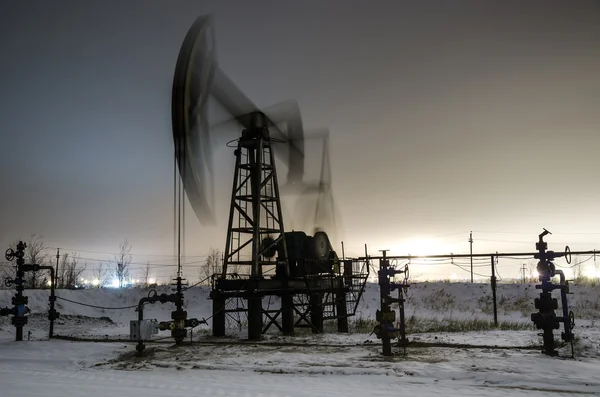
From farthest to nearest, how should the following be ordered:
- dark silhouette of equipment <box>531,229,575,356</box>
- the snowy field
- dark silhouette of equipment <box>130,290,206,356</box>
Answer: dark silhouette of equipment <box>130,290,206,356</box>
dark silhouette of equipment <box>531,229,575,356</box>
the snowy field

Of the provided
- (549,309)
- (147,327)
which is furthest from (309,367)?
(549,309)

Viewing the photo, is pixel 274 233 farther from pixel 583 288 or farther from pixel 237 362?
pixel 583 288

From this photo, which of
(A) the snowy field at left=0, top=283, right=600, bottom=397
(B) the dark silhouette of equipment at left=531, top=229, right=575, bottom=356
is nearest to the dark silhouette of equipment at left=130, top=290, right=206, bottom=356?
(A) the snowy field at left=0, top=283, right=600, bottom=397

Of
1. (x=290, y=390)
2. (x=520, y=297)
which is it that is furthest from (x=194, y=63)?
(x=520, y=297)

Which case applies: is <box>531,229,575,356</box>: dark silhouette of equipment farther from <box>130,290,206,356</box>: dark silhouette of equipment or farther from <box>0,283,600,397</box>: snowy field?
<box>130,290,206,356</box>: dark silhouette of equipment

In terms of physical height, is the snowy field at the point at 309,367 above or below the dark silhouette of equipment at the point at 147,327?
below

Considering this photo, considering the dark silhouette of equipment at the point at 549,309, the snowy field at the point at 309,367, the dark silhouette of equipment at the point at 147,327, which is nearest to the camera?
the snowy field at the point at 309,367

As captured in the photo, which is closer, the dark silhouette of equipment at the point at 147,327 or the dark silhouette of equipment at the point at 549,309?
the dark silhouette of equipment at the point at 549,309

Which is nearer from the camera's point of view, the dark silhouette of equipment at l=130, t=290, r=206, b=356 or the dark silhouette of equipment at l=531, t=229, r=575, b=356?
the dark silhouette of equipment at l=531, t=229, r=575, b=356

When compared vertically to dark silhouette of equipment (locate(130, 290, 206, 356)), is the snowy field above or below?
below

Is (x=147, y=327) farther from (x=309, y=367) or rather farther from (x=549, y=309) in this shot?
(x=549, y=309)

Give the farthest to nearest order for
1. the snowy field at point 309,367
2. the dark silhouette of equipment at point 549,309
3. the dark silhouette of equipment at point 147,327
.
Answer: the dark silhouette of equipment at point 147,327 → the dark silhouette of equipment at point 549,309 → the snowy field at point 309,367

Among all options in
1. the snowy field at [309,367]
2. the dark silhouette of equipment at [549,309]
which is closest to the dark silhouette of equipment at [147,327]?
the snowy field at [309,367]

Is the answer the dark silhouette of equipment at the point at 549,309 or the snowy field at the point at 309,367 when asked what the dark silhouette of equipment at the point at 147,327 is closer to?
the snowy field at the point at 309,367
